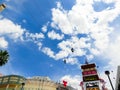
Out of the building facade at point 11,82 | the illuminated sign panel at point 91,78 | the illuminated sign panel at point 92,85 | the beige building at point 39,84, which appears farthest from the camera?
the illuminated sign panel at point 91,78

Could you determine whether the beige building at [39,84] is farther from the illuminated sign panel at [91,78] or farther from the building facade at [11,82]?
the illuminated sign panel at [91,78]

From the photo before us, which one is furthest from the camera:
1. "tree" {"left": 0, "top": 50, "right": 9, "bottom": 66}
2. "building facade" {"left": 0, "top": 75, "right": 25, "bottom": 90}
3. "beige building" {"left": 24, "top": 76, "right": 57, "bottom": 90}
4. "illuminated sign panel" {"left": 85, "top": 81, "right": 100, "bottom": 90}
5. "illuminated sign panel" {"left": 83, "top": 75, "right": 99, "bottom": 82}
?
"illuminated sign panel" {"left": 83, "top": 75, "right": 99, "bottom": 82}

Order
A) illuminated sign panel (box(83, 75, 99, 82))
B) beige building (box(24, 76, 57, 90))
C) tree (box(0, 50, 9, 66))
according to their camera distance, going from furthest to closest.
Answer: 1. illuminated sign panel (box(83, 75, 99, 82))
2. beige building (box(24, 76, 57, 90))
3. tree (box(0, 50, 9, 66))

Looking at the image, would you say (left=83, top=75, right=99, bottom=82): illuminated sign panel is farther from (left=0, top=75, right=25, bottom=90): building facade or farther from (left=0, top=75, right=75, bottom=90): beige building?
(left=0, top=75, right=25, bottom=90): building facade

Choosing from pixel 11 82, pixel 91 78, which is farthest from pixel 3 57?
pixel 91 78

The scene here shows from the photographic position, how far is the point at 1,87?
106m

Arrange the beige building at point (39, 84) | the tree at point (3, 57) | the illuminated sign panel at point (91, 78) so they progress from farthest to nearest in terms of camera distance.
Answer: the illuminated sign panel at point (91, 78)
the beige building at point (39, 84)
the tree at point (3, 57)

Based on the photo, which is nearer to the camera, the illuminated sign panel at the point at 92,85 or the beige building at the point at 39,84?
the beige building at the point at 39,84

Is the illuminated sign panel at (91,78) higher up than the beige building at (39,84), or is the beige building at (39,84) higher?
the illuminated sign panel at (91,78)

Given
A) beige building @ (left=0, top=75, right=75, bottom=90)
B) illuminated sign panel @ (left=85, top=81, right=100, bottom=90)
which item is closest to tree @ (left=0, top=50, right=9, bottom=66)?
beige building @ (left=0, top=75, right=75, bottom=90)

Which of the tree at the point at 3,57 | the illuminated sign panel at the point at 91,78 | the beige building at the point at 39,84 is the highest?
the illuminated sign panel at the point at 91,78

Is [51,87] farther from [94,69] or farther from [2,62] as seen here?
[2,62]

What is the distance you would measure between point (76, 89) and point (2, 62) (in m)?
→ 77.6

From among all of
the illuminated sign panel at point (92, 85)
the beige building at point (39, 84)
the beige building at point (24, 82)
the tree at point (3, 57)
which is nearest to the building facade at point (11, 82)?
the beige building at point (24, 82)
